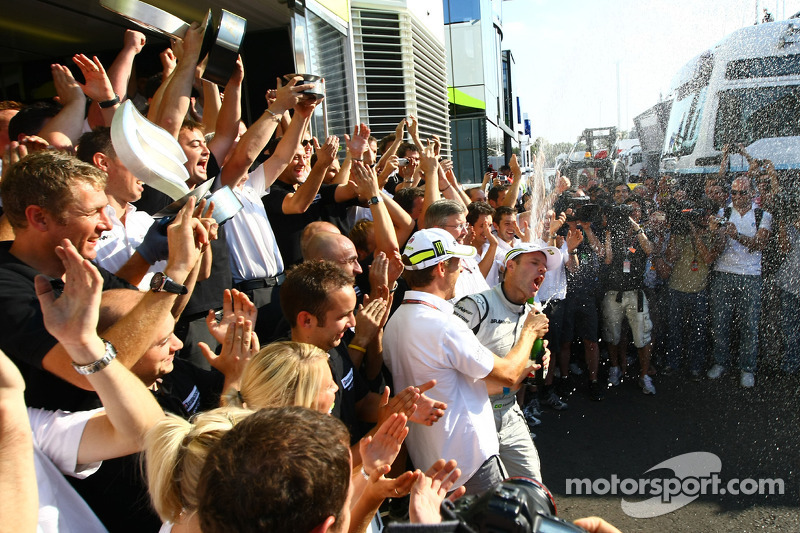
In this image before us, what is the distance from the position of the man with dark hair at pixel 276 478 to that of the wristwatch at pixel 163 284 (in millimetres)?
742

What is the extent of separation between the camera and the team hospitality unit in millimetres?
1471

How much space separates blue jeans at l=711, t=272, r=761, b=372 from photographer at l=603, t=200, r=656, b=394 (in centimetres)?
67

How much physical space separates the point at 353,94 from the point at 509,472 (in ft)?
17.7

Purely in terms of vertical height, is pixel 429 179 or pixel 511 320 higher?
pixel 429 179

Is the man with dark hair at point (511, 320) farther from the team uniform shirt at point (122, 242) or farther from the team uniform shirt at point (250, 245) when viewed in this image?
the team uniform shirt at point (122, 242)

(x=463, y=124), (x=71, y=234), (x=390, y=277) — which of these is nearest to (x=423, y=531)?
(x=71, y=234)

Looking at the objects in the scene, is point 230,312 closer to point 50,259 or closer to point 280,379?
point 280,379

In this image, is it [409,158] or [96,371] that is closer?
[96,371]

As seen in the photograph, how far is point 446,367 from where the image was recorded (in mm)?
2789

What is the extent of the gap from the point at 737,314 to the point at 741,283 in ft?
1.04

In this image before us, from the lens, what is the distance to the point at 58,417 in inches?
68.4

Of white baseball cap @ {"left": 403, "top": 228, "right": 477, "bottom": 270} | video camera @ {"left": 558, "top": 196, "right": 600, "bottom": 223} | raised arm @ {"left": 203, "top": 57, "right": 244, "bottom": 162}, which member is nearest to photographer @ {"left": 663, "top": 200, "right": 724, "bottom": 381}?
video camera @ {"left": 558, "top": 196, "right": 600, "bottom": 223}

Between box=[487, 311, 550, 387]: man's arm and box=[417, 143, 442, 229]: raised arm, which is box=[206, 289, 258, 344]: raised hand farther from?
box=[417, 143, 442, 229]: raised arm

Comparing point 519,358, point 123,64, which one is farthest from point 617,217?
point 123,64
